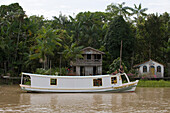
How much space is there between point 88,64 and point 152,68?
8021mm

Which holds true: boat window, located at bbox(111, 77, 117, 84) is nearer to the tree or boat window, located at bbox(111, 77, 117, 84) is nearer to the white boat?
the white boat

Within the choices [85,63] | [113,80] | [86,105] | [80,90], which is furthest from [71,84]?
[85,63]

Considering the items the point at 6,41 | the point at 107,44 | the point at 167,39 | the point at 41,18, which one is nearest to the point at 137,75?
the point at 107,44

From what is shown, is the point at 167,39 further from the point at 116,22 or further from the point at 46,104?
the point at 46,104

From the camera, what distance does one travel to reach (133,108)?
1739 centimetres

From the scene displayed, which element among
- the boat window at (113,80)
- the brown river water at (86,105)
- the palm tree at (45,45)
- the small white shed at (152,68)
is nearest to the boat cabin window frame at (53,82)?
the brown river water at (86,105)

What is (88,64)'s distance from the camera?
36781 mm

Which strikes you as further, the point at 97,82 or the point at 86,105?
the point at 97,82

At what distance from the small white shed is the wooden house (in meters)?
5.33

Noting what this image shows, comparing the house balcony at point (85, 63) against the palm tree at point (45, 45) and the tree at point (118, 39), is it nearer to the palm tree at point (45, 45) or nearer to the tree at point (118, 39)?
the tree at point (118, 39)

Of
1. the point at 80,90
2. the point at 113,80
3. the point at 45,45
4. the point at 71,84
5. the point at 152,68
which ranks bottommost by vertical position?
the point at 80,90

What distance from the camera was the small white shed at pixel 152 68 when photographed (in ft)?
119

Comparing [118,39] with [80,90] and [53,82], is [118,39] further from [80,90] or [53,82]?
[53,82]

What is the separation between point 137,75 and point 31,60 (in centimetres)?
1311
